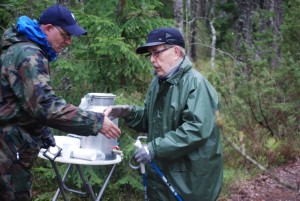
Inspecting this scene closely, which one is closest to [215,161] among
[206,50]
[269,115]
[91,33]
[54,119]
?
[54,119]

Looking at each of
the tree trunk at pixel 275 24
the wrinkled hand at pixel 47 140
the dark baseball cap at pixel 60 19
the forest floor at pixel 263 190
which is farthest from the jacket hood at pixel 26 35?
the tree trunk at pixel 275 24

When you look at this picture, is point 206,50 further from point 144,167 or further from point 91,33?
point 144,167

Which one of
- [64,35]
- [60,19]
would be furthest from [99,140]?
[60,19]

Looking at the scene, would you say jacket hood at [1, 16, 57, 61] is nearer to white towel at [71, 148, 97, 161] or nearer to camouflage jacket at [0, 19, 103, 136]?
camouflage jacket at [0, 19, 103, 136]

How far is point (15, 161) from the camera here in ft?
11.1

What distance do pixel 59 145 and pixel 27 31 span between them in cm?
121

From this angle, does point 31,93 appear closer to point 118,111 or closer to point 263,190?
point 118,111

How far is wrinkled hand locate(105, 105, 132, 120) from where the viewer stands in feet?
12.9

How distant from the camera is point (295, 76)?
10000mm

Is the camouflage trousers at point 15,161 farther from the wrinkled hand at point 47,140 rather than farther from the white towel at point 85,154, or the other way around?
the white towel at point 85,154

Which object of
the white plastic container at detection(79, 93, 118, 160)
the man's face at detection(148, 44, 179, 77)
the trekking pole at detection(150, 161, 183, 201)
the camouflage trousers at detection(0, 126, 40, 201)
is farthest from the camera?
the white plastic container at detection(79, 93, 118, 160)

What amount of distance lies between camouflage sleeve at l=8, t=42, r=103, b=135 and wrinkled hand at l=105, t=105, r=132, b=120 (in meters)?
0.58

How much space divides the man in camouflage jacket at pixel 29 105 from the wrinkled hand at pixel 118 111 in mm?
379

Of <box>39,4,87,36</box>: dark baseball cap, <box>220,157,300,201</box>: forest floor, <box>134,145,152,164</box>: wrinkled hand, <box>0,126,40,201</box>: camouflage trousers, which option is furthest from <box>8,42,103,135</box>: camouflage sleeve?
<box>220,157,300,201</box>: forest floor
